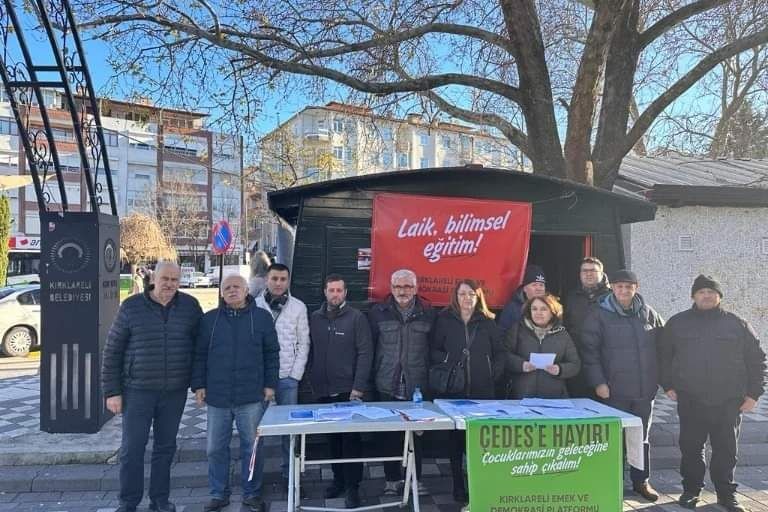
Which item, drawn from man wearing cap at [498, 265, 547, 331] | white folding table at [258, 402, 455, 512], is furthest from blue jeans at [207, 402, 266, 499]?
man wearing cap at [498, 265, 547, 331]

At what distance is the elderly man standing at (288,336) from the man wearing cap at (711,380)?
9.67 ft

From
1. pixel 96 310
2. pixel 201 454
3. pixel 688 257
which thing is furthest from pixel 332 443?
pixel 688 257

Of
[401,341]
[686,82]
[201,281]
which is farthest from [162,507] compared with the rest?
[201,281]

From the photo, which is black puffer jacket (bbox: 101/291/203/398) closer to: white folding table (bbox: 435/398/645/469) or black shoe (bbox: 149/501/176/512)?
black shoe (bbox: 149/501/176/512)

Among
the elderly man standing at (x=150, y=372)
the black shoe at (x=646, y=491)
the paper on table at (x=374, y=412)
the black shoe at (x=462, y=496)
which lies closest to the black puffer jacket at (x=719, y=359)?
the black shoe at (x=646, y=491)

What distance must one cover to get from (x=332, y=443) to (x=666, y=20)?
6715 mm

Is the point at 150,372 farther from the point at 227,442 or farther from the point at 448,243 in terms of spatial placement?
the point at 448,243

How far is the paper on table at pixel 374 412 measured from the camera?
148 inches

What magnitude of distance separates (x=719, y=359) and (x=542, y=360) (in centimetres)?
135

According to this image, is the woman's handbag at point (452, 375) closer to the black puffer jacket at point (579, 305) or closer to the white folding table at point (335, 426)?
the white folding table at point (335, 426)

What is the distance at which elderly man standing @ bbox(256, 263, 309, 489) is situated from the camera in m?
4.68

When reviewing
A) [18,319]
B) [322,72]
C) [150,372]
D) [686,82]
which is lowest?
[18,319]

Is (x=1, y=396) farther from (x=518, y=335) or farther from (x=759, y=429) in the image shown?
(x=759, y=429)

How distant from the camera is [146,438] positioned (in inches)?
167
